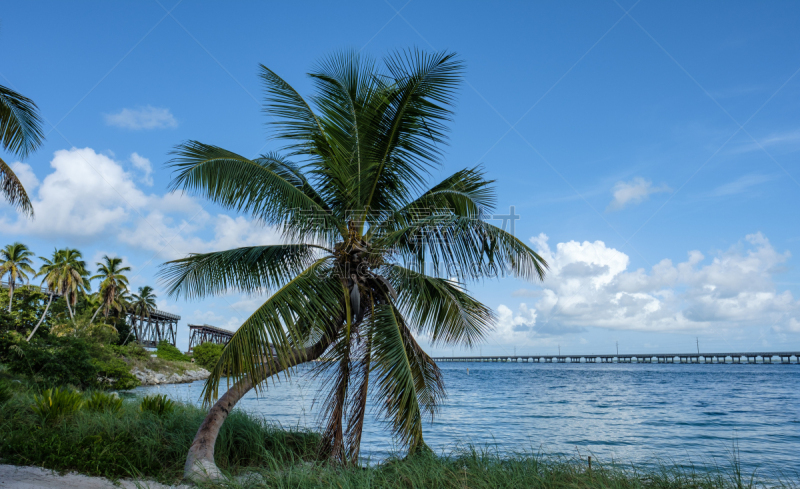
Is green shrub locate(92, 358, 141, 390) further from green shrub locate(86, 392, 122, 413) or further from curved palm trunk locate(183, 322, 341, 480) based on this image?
curved palm trunk locate(183, 322, 341, 480)

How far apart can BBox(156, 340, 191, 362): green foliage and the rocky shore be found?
25.1 ft

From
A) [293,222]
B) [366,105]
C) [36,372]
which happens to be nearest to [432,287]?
[293,222]

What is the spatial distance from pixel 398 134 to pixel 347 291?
274 cm

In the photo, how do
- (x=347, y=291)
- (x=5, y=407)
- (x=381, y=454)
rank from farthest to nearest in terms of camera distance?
1. (x=381, y=454)
2. (x=5, y=407)
3. (x=347, y=291)

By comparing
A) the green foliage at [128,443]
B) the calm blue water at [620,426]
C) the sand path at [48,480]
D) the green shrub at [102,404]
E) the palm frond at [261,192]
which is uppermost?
the palm frond at [261,192]

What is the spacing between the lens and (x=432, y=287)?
8.58 meters

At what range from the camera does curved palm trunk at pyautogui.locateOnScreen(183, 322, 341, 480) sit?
268 inches

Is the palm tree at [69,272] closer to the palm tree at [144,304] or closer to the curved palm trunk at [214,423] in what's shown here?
the palm tree at [144,304]

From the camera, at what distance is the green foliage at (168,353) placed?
67.6 meters

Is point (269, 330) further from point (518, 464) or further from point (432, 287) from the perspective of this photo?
point (518, 464)

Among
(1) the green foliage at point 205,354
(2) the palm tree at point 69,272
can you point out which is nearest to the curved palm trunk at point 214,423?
(2) the palm tree at point 69,272

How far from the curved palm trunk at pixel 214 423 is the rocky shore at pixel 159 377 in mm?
40524

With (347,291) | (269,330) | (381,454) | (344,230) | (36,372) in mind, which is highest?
(344,230)

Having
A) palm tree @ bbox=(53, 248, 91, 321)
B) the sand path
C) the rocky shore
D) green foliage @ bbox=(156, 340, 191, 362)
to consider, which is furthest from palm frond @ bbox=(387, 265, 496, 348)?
green foliage @ bbox=(156, 340, 191, 362)
